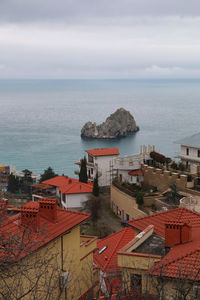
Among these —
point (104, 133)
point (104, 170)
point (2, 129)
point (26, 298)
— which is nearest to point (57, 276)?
point (26, 298)

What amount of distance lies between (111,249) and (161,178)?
19.0 metres

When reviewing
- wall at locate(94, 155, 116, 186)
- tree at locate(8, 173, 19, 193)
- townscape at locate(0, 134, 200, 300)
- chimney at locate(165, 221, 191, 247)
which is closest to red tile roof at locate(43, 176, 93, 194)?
Answer: wall at locate(94, 155, 116, 186)

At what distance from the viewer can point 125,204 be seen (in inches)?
1288

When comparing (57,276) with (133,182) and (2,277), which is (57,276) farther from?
(133,182)

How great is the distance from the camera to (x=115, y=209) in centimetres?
3550

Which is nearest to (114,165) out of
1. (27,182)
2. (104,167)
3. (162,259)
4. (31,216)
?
(104,167)

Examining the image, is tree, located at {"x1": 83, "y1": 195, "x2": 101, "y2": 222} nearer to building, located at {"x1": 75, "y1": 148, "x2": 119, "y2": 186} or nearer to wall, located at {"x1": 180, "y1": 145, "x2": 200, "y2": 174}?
building, located at {"x1": 75, "y1": 148, "x2": 119, "y2": 186}

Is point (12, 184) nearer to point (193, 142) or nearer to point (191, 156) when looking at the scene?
point (191, 156)

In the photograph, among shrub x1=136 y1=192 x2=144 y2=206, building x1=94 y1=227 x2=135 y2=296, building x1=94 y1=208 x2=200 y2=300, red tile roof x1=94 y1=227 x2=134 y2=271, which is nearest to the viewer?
building x1=94 y1=208 x2=200 y2=300

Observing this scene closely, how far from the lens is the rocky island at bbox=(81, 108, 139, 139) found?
11519 centimetres

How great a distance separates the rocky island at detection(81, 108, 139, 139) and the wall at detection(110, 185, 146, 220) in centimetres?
7876

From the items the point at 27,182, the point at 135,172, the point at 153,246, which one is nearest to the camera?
the point at 153,246

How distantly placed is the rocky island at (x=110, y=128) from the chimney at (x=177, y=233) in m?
103

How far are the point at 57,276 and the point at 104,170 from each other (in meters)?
33.5
